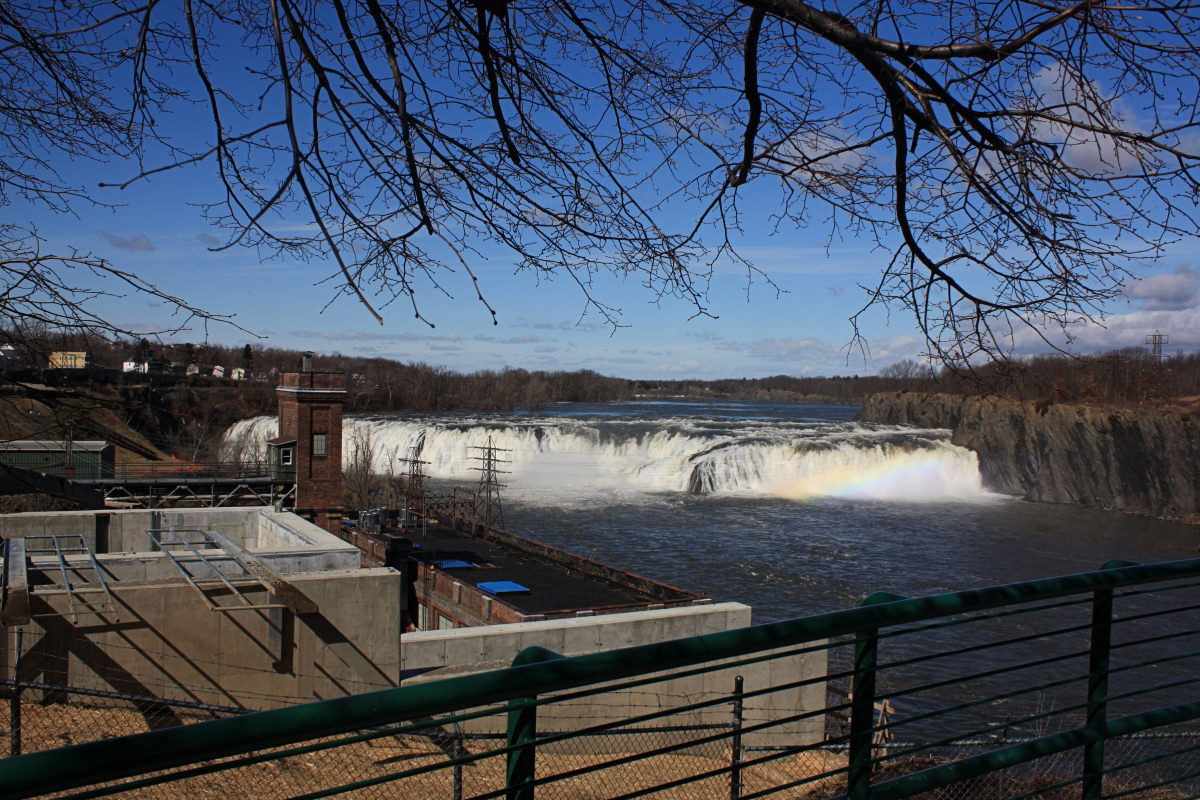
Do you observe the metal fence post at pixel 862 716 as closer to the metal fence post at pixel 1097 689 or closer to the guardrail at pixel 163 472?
the metal fence post at pixel 1097 689

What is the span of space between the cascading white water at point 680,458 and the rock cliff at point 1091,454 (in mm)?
1599

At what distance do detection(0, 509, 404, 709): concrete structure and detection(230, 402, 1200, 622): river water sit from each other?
1042cm

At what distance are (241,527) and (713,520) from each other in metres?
19.7

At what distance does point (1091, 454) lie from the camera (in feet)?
131

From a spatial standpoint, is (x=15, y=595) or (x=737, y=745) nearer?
(x=737, y=745)

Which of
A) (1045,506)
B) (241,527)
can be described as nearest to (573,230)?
(241,527)

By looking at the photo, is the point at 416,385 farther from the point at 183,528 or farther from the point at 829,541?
the point at 183,528

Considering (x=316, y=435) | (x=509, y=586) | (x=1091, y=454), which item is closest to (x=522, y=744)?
(x=509, y=586)

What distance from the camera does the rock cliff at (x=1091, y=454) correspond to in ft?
124

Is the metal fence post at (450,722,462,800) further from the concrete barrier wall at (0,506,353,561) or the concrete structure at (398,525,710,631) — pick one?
the concrete structure at (398,525,710,631)

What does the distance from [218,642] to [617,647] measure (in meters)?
4.63

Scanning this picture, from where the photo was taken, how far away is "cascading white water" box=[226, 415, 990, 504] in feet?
130

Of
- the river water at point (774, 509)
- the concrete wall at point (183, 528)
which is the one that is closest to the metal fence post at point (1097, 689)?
the concrete wall at point (183, 528)

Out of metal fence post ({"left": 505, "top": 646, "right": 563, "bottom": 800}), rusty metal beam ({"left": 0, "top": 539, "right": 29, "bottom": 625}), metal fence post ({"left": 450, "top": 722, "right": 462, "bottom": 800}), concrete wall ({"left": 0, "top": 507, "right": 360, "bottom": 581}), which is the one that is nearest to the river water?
concrete wall ({"left": 0, "top": 507, "right": 360, "bottom": 581})
